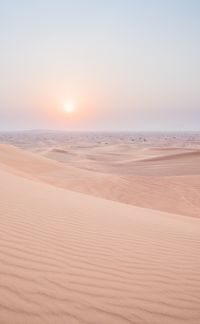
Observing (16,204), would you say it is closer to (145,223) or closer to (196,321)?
(145,223)

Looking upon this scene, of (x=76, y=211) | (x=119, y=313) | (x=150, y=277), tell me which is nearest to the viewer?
(x=119, y=313)

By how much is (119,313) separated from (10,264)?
1.03 meters

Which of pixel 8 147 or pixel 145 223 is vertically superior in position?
pixel 8 147

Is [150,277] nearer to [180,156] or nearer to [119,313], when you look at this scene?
[119,313]

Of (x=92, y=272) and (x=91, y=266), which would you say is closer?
(x=92, y=272)

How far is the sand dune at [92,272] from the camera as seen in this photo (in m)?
2.41

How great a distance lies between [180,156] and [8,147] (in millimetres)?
13945

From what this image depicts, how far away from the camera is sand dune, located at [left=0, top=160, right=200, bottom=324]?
94.8 inches

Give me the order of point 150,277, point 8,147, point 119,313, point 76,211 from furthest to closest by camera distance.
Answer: point 8,147 → point 76,211 → point 150,277 → point 119,313

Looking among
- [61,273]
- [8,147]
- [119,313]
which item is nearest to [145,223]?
[61,273]

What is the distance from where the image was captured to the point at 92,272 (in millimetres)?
3096

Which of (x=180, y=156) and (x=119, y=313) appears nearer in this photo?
(x=119, y=313)

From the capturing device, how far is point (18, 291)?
252 centimetres

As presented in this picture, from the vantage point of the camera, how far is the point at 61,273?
2957 millimetres
